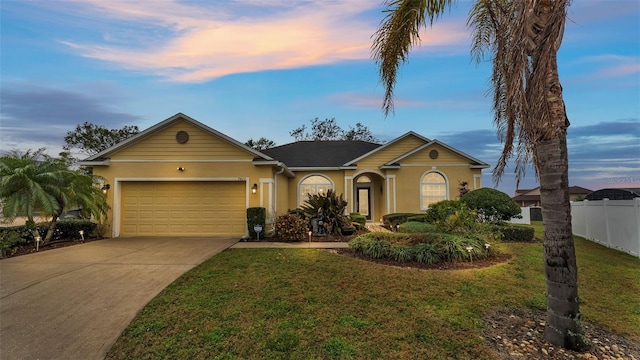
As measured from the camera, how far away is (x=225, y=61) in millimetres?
11422

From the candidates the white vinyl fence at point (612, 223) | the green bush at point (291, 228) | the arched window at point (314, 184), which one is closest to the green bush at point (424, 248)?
the green bush at point (291, 228)

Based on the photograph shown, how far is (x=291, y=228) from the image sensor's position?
1032cm

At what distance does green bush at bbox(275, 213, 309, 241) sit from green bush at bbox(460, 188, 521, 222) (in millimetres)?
7097

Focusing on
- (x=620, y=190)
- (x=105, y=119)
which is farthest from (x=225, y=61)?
(x=620, y=190)

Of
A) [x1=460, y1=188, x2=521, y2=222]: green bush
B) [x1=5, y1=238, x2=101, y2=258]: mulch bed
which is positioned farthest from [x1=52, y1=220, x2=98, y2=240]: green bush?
[x1=460, y1=188, x2=521, y2=222]: green bush

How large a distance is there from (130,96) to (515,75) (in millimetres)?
16534

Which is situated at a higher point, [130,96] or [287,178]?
[130,96]

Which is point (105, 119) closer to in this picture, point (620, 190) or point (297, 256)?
point (297, 256)

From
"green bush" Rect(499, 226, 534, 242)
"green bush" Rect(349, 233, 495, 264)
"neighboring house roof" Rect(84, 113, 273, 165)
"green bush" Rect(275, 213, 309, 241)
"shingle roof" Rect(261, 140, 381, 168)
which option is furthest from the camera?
"shingle roof" Rect(261, 140, 381, 168)

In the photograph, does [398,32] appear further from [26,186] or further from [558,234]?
[26,186]

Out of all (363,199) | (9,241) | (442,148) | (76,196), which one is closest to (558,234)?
(9,241)

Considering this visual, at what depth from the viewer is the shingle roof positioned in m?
17.2

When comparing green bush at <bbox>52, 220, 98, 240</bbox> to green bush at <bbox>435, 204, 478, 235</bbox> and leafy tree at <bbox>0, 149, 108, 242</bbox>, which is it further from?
green bush at <bbox>435, 204, 478, 235</bbox>

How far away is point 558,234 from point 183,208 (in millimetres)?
11745
